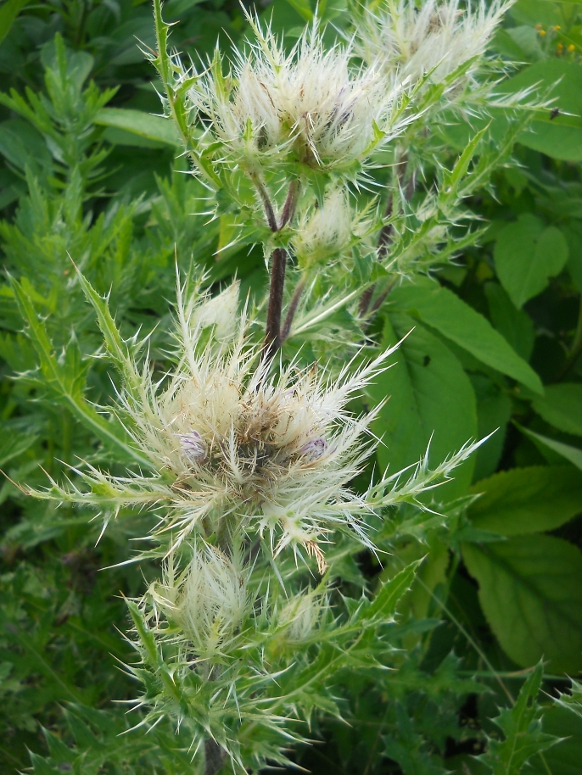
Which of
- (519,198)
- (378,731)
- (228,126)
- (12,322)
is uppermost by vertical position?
(228,126)

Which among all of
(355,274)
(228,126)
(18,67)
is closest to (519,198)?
(355,274)

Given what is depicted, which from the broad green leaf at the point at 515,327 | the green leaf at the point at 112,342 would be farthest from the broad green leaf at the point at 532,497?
the green leaf at the point at 112,342

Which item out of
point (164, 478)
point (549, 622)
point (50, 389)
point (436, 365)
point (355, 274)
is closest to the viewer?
point (164, 478)

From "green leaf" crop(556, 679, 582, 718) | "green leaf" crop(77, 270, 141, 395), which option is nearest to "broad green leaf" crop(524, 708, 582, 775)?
"green leaf" crop(556, 679, 582, 718)

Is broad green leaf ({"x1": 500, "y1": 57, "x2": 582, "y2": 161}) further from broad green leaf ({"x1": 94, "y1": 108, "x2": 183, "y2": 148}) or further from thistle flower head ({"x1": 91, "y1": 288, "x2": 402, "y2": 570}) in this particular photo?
thistle flower head ({"x1": 91, "y1": 288, "x2": 402, "y2": 570})

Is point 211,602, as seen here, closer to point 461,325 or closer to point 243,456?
point 243,456

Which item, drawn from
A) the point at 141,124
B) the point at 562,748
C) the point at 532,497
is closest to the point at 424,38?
the point at 141,124

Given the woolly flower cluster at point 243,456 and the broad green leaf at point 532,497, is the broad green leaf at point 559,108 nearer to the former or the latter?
the broad green leaf at point 532,497

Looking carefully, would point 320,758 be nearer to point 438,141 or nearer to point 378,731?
point 378,731

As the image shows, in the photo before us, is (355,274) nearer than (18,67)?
Yes
